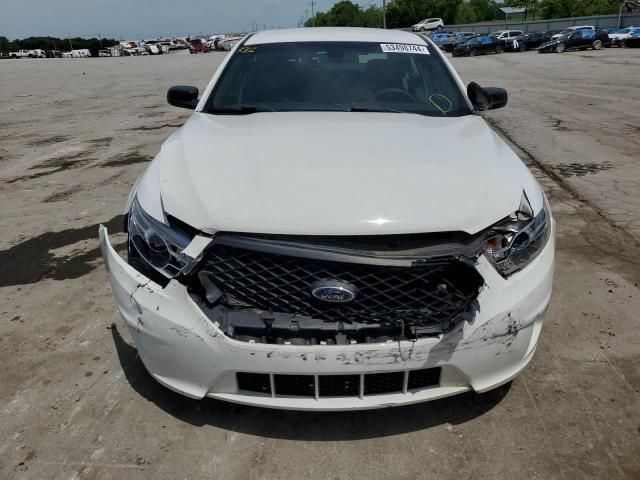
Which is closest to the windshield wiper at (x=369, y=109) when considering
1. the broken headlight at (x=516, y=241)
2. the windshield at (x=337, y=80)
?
the windshield at (x=337, y=80)

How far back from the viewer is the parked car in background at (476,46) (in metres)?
34.9

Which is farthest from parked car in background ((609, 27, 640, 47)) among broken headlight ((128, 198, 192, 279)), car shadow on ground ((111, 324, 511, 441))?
broken headlight ((128, 198, 192, 279))

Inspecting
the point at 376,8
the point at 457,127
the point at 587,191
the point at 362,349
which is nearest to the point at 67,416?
the point at 362,349

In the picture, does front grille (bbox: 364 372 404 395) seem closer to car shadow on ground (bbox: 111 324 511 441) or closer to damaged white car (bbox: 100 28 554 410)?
damaged white car (bbox: 100 28 554 410)

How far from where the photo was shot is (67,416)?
2312 mm

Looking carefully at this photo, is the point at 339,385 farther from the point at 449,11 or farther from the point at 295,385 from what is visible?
the point at 449,11

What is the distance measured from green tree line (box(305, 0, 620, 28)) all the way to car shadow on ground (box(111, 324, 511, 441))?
75.7m

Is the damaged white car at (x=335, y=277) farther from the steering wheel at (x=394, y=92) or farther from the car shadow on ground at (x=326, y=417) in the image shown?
the steering wheel at (x=394, y=92)

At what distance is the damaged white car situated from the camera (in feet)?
6.12

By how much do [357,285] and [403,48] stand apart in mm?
2384

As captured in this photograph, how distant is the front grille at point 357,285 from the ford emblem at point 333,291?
0.08ft

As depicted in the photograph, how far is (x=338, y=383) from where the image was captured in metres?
1.95

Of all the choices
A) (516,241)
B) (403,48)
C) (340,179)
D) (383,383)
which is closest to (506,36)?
(403,48)

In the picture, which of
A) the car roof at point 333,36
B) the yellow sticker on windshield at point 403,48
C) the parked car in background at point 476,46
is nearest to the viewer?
the yellow sticker on windshield at point 403,48
